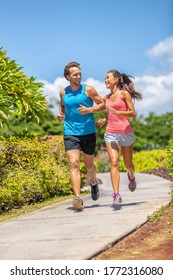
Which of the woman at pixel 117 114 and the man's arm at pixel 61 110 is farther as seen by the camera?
the man's arm at pixel 61 110

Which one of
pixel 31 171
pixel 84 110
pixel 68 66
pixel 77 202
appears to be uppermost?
pixel 68 66

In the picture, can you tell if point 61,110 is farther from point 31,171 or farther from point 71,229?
point 31,171

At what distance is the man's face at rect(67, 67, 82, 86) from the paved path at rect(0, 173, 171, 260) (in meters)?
1.90

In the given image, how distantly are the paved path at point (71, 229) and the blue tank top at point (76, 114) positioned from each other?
3.95ft

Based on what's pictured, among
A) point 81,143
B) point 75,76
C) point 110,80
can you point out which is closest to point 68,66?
point 75,76

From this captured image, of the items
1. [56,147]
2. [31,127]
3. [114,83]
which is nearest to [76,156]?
[114,83]

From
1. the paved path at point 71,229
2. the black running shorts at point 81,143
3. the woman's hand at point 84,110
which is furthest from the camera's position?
the black running shorts at point 81,143

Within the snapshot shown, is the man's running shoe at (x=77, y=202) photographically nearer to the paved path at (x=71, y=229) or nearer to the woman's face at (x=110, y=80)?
the paved path at (x=71, y=229)

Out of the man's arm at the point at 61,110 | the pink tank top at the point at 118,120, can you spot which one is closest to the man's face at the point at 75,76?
the man's arm at the point at 61,110

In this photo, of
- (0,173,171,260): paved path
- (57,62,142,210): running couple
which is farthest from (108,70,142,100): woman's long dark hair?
(0,173,171,260): paved path

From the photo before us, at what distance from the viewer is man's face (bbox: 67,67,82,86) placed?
8.64 metres

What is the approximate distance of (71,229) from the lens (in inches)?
275

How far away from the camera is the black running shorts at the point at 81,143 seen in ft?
28.9

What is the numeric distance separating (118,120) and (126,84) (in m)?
0.57
